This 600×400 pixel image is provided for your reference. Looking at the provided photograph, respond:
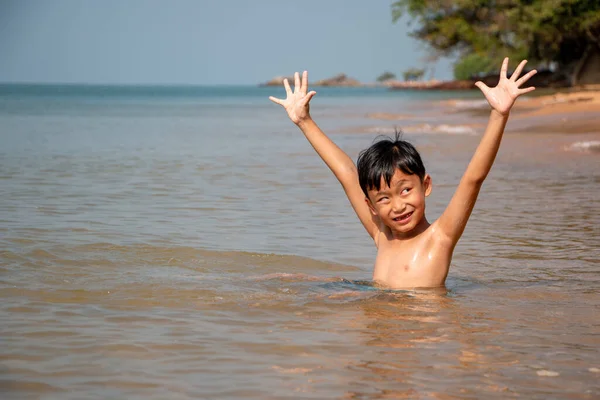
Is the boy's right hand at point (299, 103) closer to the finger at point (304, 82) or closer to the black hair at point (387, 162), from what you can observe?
the finger at point (304, 82)

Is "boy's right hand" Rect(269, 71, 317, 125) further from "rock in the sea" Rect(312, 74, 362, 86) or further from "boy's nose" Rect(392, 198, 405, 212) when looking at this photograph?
"rock in the sea" Rect(312, 74, 362, 86)

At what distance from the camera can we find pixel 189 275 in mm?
5734

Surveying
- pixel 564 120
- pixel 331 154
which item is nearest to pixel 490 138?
pixel 331 154

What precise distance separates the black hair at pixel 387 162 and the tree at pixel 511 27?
3289cm

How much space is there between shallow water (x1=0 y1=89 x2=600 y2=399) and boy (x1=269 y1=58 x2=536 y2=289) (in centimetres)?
17

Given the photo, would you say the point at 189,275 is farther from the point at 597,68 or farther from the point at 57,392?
the point at 597,68

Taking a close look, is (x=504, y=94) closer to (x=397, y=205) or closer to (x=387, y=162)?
(x=387, y=162)

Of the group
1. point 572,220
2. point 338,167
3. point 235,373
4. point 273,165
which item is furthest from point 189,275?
point 273,165

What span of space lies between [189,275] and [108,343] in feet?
5.81

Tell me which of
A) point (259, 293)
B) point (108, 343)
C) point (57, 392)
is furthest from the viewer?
point (259, 293)

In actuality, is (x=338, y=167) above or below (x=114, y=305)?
above

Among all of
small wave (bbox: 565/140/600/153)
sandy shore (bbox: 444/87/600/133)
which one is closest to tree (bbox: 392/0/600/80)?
sandy shore (bbox: 444/87/600/133)

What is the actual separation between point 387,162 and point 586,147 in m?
10.2

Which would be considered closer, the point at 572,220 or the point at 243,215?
the point at 572,220
